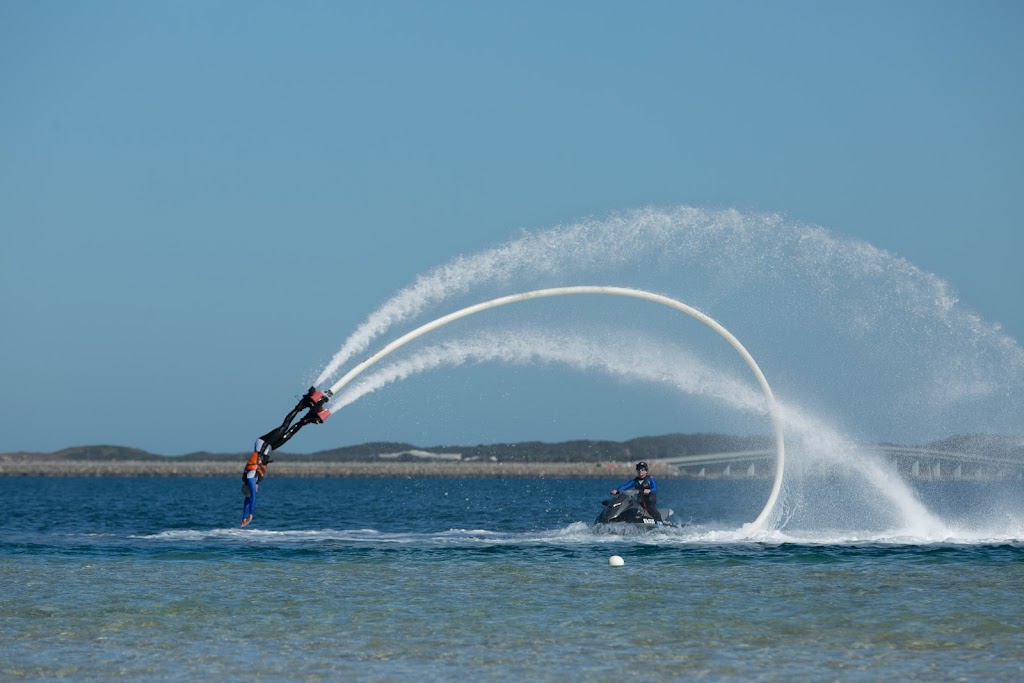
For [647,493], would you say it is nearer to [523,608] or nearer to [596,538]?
[596,538]

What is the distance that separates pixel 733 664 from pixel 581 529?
84.0 feet

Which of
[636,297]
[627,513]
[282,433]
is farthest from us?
[627,513]

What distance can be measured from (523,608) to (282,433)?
273 inches

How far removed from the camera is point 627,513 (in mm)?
43156

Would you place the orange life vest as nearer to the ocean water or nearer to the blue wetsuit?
the ocean water

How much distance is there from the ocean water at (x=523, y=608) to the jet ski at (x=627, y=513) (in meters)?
0.61

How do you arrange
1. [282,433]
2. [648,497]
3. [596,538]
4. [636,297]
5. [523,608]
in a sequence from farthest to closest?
1. [648,497]
2. [596,538]
3. [636,297]
4. [282,433]
5. [523,608]

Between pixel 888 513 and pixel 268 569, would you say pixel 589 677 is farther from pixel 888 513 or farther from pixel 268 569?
pixel 888 513

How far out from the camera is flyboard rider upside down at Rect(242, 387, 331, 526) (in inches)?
1145

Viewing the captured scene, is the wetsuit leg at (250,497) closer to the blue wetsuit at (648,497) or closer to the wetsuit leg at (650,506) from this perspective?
the blue wetsuit at (648,497)

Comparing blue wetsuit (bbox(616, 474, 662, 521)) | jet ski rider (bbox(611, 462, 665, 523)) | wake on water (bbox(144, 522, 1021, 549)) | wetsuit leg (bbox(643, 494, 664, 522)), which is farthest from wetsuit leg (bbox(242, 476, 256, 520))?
wetsuit leg (bbox(643, 494, 664, 522))

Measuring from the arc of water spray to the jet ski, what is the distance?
3.54 m

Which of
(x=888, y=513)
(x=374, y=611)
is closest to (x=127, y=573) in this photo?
(x=374, y=611)

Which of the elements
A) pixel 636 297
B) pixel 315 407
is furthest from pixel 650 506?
pixel 315 407
